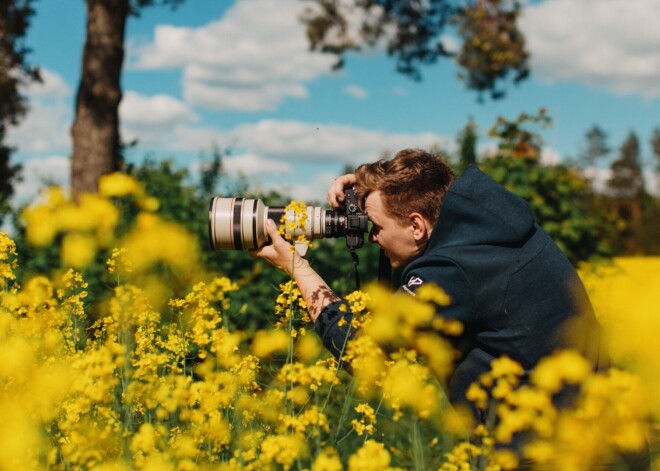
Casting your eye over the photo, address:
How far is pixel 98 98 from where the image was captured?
24.5 ft

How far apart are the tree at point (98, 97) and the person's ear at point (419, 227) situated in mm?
5224

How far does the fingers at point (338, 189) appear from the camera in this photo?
309cm

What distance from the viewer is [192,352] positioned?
2.83 m

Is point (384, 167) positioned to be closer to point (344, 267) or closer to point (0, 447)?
point (0, 447)

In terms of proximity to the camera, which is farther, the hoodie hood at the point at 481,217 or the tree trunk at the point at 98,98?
the tree trunk at the point at 98,98

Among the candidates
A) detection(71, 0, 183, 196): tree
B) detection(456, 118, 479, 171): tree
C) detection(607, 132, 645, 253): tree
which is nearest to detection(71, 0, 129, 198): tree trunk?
detection(71, 0, 183, 196): tree

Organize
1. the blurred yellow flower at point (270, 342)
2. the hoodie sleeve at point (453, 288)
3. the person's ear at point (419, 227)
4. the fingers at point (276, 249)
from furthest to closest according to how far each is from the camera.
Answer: the fingers at point (276, 249) → the person's ear at point (419, 227) → the blurred yellow flower at point (270, 342) → the hoodie sleeve at point (453, 288)

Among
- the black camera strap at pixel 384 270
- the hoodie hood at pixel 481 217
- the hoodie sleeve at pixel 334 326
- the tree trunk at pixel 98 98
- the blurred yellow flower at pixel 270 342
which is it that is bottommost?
the blurred yellow flower at pixel 270 342

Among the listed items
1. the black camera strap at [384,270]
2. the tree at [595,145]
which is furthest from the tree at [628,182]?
the black camera strap at [384,270]

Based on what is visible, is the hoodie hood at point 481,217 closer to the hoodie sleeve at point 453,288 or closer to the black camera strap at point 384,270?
the hoodie sleeve at point 453,288

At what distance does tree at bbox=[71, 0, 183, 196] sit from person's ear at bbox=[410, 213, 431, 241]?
5224mm

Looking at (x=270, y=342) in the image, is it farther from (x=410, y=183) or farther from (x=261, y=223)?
(x=410, y=183)

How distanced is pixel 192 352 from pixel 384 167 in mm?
989

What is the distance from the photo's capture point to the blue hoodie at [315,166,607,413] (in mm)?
2289
